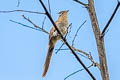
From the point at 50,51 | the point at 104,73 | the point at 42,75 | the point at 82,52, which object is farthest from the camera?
the point at 50,51

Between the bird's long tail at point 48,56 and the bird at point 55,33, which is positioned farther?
the bird at point 55,33

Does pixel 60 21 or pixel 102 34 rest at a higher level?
pixel 60 21

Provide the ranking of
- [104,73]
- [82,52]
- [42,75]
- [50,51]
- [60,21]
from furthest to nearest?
[60,21] < [50,51] < [42,75] < [82,52] < [104,73]

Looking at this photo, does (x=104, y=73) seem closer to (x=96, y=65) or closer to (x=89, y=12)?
(x=96, y=65)

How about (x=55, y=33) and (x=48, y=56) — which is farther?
(x=55, y=33)

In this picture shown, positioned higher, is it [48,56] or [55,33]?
[55,33]

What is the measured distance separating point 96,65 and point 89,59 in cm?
14

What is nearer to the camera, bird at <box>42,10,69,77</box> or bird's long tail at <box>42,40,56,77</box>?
bird's long tail at <box>42,40,56,77</box>

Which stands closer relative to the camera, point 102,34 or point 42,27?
point 102,34

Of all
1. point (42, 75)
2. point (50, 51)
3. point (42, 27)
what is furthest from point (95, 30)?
point (50, 51)

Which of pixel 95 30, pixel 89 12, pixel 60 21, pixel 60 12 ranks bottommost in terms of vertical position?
pixel 95 30

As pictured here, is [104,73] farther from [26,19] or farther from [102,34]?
[26,19]

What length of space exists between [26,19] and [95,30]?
0.71 meters

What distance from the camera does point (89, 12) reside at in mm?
2559
